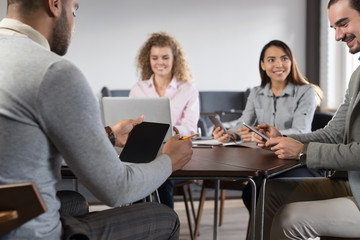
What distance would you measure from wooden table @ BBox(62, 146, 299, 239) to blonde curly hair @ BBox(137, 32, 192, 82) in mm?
1370

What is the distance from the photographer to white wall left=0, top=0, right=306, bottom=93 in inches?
259

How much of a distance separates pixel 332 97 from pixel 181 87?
3508mm

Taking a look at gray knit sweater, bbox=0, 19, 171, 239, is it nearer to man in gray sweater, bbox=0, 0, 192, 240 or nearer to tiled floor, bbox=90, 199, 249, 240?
man in gray sweater, bbox=0, 0, 192, 240

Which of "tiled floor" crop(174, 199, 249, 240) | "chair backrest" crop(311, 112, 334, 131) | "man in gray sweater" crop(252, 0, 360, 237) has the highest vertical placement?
"chair backrest" crop(311, 112, 334, 131)

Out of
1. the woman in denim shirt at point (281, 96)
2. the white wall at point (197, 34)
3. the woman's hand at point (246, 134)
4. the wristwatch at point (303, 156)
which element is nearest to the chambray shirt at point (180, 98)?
the woman in denim shirt at point (281, 96)

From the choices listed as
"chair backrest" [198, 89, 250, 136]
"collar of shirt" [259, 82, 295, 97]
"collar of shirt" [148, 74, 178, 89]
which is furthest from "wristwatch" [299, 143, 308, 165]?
"chair backrest" [198, 89, 250, 136]

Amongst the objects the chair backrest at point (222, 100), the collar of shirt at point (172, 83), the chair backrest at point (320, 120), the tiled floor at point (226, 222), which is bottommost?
the tiled floor at point (226, 222)

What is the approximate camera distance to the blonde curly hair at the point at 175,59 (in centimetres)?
334

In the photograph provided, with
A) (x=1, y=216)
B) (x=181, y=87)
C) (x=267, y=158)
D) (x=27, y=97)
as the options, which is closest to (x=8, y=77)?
(x=27, y=97)

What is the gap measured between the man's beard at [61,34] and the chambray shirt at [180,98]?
1.81m

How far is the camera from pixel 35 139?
1.02 meters

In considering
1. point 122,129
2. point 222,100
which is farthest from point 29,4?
point 222,100

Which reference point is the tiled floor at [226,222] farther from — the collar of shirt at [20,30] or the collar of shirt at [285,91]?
the collar of shirt at [20,30]

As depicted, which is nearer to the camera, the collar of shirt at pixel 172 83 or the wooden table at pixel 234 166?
the wooden table at pixel 234 166
